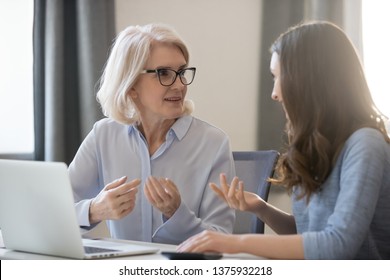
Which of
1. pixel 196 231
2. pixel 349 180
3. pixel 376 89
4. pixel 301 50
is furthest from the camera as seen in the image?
pixel 376 89

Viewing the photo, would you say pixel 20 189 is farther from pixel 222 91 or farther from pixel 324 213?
pixel 222 91

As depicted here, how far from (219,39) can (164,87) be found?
4.30ft

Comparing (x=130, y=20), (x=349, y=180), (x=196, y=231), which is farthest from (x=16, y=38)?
(x=349, y=180)

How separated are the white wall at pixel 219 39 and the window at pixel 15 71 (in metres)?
0.46

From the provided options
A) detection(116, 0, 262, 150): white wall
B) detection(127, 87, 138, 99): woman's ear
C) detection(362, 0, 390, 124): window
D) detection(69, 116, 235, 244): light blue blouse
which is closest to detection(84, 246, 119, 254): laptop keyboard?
detection(69, 116, 235, 244): light blue blouse

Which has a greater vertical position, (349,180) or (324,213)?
(349,180)

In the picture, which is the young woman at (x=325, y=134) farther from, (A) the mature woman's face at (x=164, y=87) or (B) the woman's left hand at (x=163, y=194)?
(A) the mature woman's face at (x=164, y=87)

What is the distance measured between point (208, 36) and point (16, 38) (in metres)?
0.93

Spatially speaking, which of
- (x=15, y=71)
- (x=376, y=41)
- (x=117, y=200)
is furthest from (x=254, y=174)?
(x=15, y=71)

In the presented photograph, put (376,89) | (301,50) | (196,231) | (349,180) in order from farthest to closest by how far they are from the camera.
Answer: (376,89)
(196,231)
(301,50)
(349,180)

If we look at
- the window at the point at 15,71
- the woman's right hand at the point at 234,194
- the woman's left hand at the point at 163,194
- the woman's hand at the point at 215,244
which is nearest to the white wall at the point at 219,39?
the window at the point at 15,71

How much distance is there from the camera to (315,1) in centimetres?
319

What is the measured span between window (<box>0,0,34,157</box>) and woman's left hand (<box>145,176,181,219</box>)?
1575mm

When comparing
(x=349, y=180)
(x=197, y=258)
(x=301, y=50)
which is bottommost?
(x=197, y=258)
